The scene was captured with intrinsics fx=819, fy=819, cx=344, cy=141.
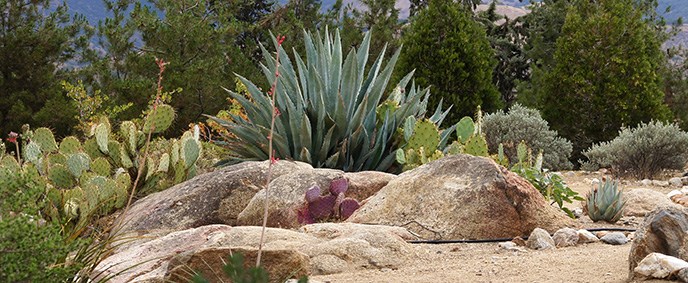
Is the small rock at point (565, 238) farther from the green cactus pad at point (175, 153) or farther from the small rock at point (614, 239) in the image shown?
the green cactus pad at point (175, 153)

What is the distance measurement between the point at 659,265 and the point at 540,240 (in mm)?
1144

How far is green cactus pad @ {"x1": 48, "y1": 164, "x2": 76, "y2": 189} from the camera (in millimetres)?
6855

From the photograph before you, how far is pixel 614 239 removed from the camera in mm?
4828

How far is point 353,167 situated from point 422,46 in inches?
219

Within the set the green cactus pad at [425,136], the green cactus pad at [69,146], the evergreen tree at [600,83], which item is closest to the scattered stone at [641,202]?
the green cactus pad at [425,136]

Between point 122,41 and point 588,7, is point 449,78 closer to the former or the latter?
point 588,7

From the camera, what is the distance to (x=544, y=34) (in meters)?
20.5

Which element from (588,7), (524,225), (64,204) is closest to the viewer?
(524,225)

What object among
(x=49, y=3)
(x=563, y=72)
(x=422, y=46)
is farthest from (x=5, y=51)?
(x=563, y=72)

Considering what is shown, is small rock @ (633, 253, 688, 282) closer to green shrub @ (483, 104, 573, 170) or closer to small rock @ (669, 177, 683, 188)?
small rock @ (669, 177, 683, 188)

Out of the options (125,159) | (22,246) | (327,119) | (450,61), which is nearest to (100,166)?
(125,159)

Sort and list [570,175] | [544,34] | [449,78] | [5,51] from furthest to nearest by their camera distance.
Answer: [544,34] → [5,51] → [449,78] → [570,175]

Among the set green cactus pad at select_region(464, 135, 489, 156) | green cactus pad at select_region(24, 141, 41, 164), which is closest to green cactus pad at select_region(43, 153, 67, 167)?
green cactus pad at select_region(24, 141, 41, 164)

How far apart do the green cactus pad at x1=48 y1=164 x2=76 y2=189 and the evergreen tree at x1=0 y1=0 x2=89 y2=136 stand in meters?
8.77
